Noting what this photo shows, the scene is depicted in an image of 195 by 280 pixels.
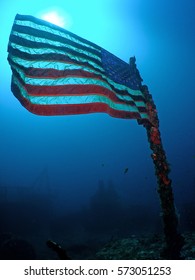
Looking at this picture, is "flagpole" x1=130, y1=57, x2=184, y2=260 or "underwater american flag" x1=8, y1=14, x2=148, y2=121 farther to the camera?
"flagpole" x1=130, y1=57, x2=184, y2=260

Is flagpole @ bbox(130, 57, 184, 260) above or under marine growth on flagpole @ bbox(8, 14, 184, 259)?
under

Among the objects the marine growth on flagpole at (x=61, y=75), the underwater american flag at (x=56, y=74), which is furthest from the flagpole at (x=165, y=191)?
the underwater american flag at (x=56, y=74)

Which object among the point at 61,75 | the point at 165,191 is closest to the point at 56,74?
the point at 61,75

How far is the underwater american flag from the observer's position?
6660 millimetres

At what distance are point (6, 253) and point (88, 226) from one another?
3029 cm

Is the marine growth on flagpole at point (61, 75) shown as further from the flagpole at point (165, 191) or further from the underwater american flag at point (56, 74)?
the flagpole at point (165, 191)

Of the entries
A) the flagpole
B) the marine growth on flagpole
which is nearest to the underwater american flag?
the marine growth on flagpole

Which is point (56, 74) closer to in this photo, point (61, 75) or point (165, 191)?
point (61, 75)

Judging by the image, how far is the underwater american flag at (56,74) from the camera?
21.9 feet

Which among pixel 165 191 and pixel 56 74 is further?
pixel 165 191

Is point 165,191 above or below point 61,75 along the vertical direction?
below

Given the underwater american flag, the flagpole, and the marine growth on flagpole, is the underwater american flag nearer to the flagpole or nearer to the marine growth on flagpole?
the marine growth on flagpole

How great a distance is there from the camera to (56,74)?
Answer: 22.6ft

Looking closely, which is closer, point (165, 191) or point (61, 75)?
point (61, 75)
